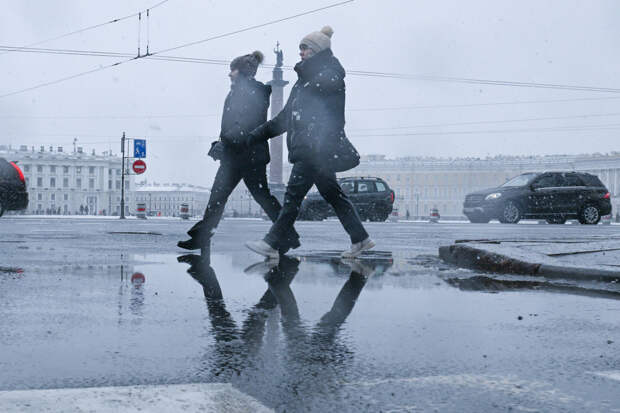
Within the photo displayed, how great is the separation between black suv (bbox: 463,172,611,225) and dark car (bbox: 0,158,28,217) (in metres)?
11.7

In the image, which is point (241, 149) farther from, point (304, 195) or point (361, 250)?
point (361, 250)

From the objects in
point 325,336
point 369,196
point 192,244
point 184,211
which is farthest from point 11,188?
point 184,211

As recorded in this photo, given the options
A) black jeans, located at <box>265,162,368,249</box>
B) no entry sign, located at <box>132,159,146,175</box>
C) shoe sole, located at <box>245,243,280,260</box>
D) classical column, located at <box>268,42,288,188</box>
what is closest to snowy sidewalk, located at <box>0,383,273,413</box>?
black jeans, located at <box>265,162,368,249</box>

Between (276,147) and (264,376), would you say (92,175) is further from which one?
(264,376)

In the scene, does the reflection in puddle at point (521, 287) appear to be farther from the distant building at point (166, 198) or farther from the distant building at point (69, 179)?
the distant building at point (166, 198)

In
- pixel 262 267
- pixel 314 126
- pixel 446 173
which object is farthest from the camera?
pixel 446 173

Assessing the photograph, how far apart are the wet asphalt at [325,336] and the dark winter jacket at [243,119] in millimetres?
1829

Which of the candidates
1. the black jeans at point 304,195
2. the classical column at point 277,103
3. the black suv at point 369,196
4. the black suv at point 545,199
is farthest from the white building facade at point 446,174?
the black jeans at point 304,195

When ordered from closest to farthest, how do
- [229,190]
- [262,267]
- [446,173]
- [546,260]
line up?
[546,260] → [262,267] → [229,190] → [446,173]

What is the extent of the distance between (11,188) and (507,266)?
9875 millimetres

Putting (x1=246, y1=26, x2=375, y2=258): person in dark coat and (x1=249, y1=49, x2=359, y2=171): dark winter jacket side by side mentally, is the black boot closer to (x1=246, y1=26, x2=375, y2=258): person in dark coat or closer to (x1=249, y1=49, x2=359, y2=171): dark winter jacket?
(x1=246, y1=26, x2=375, y2=258): person in dark coat

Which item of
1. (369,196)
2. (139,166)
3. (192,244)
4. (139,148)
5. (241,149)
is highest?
(139,148)

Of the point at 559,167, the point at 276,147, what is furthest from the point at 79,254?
the point at 559,167

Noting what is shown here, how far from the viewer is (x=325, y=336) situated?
2854 millimetres
